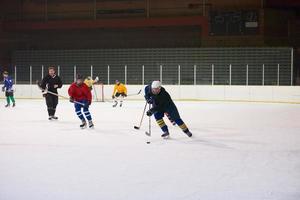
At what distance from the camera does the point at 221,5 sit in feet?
76.4

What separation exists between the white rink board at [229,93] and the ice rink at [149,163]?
27.7 ft

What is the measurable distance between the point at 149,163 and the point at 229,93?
13974 mm

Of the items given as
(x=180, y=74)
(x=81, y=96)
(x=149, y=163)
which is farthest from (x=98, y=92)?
(x=149, y=163)

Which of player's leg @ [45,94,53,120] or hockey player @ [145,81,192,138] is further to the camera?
player's leg @ [45,94,53,120]

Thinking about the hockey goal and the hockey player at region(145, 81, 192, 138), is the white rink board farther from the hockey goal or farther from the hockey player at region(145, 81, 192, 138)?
the hockey player at region(145, 81, 192, 138)

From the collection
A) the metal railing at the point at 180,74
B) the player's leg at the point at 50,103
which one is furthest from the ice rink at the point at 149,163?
the metal railing at the point at 180,74

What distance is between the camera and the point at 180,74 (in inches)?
824

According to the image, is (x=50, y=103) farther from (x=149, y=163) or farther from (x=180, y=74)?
(x=180, y=74)

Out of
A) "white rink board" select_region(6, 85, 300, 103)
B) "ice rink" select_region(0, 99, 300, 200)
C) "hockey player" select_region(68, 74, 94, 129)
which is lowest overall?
"ice rink" select_region(0, 99, 300, 200)

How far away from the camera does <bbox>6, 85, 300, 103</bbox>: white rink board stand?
1845 cm

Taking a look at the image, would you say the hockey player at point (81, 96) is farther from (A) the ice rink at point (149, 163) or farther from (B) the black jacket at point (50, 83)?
(B) the black jacket at point (50, 83)

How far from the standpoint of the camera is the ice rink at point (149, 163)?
14.2 feet

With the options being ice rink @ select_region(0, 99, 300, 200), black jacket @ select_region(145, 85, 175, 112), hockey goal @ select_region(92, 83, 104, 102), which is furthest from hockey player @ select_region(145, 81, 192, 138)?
hockey goal @ select_region(92, 83, 104, 102)

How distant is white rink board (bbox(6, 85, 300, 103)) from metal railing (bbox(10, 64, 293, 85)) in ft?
1.35
